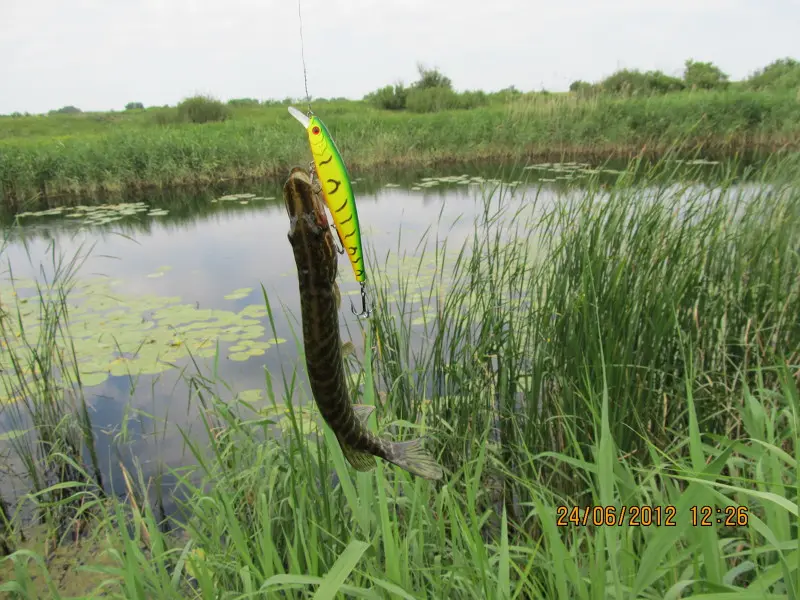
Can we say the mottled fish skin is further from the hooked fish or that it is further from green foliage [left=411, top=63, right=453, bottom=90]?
green foliage [left=411, top=63, right=453, bottom=90]

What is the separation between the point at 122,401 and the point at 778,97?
19448 millimetres

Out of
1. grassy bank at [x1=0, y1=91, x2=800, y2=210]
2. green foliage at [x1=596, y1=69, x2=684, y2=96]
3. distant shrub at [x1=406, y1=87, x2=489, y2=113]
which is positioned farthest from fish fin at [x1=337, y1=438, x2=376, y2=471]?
green foliage at [x1=596, y1=69, x2=684, y2=96]

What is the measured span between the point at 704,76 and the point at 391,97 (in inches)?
672

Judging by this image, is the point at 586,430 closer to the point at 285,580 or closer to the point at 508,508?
the point at 508,508

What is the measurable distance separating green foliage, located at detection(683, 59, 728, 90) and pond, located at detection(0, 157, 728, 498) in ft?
69.4

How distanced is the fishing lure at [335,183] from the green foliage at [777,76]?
25.2 m

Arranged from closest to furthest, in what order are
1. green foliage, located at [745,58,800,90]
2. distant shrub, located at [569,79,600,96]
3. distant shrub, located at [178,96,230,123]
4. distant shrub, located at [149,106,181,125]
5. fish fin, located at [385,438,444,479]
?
1. fish fin, located at [385,438,444,479]
2. distant shrub, located at [569,79,600,96]
3. green foliage, located at [745,58,800,90]
4. distant shrub, located at [149,106,181,125]
5. distant shrub, located at [178,96,230,123]

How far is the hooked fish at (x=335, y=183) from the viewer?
2.61ft

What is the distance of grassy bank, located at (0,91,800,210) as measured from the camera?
12.2 metres

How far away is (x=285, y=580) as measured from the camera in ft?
4.01

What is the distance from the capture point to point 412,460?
41.8 inches
